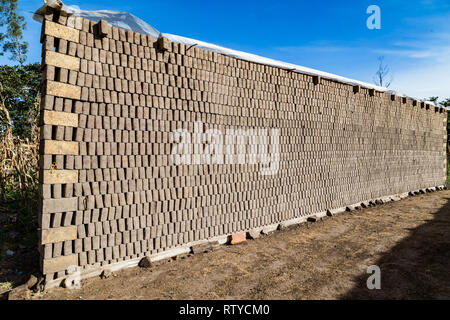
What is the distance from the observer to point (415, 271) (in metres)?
4.43

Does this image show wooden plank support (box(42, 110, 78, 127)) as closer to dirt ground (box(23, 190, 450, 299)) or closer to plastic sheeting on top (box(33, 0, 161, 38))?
plastic sheeting on top (box(33, 0, 161, 38))

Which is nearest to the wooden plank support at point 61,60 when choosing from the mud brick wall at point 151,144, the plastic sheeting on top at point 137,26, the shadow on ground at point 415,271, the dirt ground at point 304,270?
the mud brick wall at point 151,144

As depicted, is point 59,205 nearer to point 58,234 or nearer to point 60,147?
point 58,234

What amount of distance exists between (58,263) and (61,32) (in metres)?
3.46

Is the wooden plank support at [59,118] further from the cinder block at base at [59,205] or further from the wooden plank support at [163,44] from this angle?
the wooden plank support at [163,44]

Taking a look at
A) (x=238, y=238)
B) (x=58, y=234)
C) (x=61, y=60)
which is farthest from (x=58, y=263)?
(x=238, y=238)

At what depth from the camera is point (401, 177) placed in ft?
37.6

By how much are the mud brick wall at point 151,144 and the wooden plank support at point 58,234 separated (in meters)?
0.01

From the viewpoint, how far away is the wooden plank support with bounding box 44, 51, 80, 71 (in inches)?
153

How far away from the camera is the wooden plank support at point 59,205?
3881 mm

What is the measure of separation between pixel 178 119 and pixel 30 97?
19520 mm

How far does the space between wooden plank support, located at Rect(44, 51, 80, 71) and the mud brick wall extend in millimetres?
14
